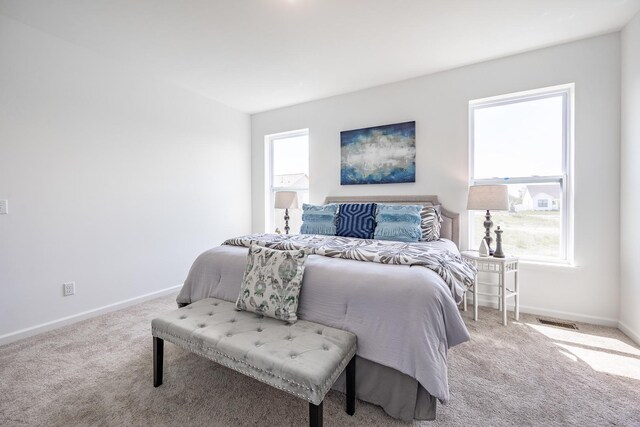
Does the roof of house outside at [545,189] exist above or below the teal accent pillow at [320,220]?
above

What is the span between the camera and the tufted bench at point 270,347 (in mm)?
1131

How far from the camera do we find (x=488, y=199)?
2.54 m

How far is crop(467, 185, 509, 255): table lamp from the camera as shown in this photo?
2.50 meters

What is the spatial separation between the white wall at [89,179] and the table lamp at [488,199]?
3413 millimetres

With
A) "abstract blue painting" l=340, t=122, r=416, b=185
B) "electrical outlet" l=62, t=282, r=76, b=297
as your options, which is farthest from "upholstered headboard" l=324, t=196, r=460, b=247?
"electrical outlet" l=62, t=282, r=76, b=297

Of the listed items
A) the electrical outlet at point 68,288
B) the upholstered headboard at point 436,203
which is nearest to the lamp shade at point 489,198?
the upholstered headboard at point 436,203

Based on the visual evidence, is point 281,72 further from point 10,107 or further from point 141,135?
point 10,107

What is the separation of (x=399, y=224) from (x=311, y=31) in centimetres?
197

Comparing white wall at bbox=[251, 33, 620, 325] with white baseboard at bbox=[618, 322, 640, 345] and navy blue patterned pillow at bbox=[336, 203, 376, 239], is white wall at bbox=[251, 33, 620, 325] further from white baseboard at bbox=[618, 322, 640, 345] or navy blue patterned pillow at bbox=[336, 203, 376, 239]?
navy blue patterned pillow at bbox=[336, 203, 376, 239]

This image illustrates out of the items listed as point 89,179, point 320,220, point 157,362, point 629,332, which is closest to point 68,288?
point 89,179

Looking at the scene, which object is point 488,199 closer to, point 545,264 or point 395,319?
point 545,264

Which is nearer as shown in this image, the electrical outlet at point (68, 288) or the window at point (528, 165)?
the electrical outlet at point (68, 288)

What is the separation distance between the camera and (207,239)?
3863mm

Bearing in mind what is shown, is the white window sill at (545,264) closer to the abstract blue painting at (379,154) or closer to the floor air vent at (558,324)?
the floor air vent at (558,324)
